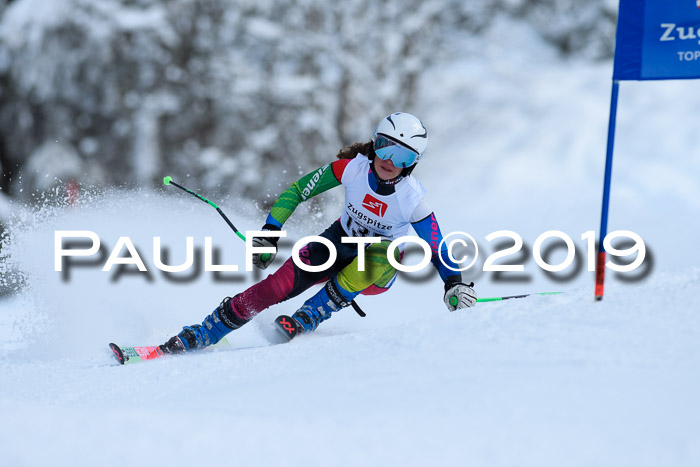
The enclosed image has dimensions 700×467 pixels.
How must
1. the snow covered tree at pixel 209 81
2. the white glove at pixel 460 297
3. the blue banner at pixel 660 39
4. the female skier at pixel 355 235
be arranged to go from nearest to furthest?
the blue banner at pixel 660 39, the white glove at pixel 460 297, the female skier at pixel 355 235, the snow covered tree at pixel 209 81

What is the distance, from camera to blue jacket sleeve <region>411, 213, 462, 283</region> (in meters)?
4.19

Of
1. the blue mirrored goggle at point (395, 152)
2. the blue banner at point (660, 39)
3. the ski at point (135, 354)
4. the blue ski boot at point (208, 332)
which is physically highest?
the blue banner at point (660, 39)

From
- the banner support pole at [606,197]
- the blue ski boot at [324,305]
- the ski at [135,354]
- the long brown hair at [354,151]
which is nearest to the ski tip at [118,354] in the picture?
the ski at [135,354]

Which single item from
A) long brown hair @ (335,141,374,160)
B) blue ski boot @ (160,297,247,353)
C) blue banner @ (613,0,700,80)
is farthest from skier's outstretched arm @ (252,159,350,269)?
blue banner @ (613,0,700,80)

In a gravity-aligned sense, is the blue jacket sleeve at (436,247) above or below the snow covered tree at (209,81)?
below

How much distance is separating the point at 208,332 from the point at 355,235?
0.99 m

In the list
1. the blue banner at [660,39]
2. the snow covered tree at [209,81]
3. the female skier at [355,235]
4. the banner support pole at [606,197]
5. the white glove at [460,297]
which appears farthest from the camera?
the snow covered tree at [209,81]

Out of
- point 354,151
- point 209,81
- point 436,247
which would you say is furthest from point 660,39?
point 209,81

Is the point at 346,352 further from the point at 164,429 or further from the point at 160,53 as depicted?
the point at 160,53

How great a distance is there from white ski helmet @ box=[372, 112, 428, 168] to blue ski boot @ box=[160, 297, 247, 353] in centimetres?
119

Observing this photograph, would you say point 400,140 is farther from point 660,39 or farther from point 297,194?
point 660,39

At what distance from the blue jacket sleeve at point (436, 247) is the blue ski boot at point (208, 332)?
1.09 meters

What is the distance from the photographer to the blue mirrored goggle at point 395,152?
13.4 feet

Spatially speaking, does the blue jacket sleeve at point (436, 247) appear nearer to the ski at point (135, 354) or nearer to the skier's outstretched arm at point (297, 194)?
the skier's outstretched arm at point (297, 194)
